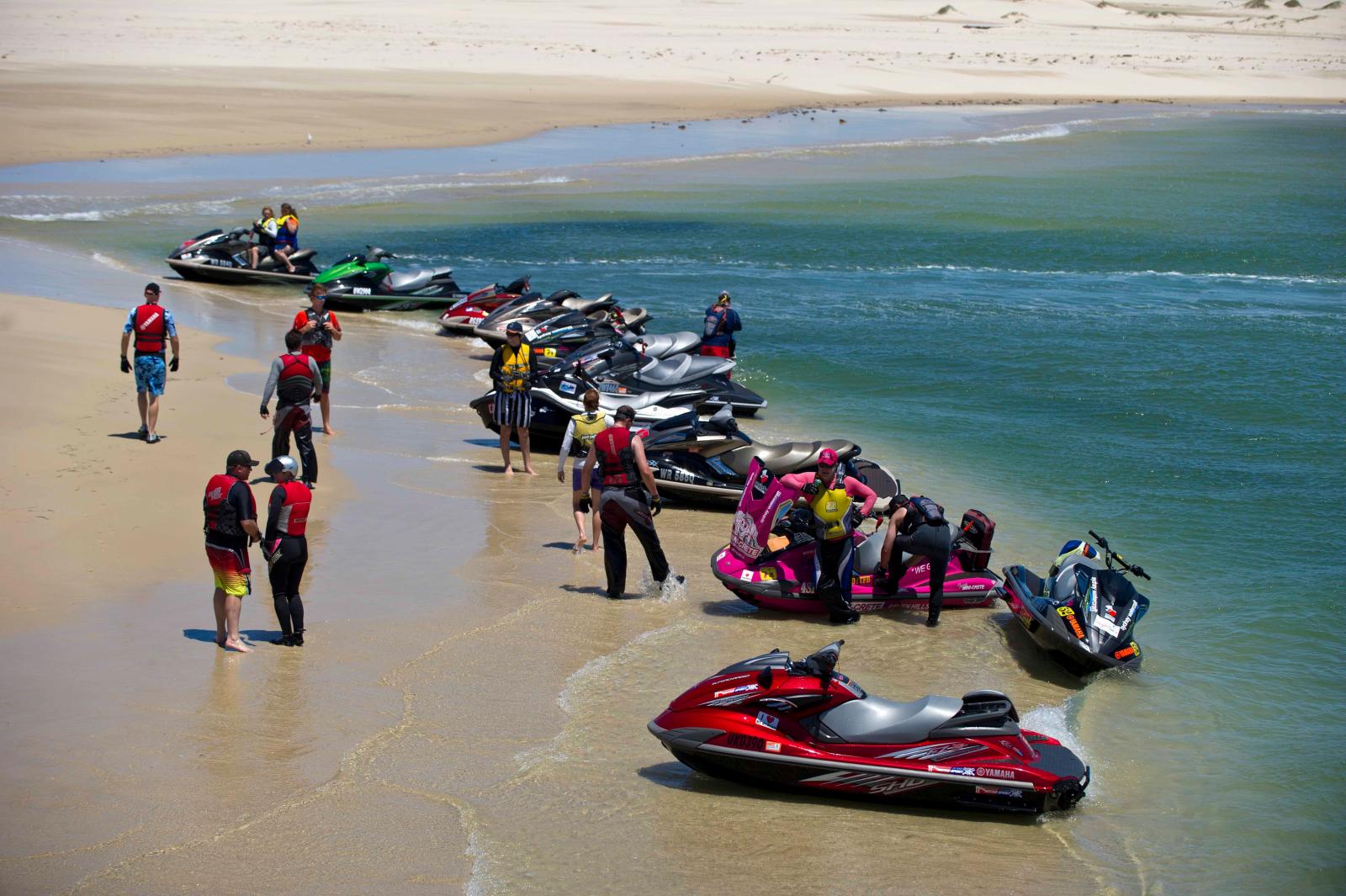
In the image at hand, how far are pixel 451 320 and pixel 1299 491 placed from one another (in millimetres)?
13934

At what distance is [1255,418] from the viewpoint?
800 inches

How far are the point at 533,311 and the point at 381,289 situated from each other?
4363 mm

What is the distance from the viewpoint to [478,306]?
24.0 meters

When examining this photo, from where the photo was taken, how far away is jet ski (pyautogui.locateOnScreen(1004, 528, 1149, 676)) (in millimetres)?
10906

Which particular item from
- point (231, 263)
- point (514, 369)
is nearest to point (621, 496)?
point (514, 369)

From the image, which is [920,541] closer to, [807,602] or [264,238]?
[807,602]

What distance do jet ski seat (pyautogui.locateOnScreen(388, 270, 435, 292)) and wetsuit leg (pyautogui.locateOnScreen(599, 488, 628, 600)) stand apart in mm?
14841

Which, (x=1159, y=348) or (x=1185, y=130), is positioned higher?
(x=1185, y=130)

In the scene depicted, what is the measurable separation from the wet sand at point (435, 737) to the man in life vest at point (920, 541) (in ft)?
1.16

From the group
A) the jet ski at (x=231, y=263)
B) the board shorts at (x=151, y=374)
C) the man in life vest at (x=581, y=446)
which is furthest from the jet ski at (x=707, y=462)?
the jet ski at (x=231, y=263)

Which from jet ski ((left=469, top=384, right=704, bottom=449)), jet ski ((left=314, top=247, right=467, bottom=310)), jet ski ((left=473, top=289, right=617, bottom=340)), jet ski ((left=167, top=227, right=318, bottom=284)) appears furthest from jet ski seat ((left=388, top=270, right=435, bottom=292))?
jet ski ((left=469, top=384, right=704, bottom=449))

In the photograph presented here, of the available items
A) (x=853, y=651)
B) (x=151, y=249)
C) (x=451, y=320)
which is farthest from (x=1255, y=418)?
(x=151, y=249)

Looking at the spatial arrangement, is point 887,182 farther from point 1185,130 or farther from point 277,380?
point 277,380

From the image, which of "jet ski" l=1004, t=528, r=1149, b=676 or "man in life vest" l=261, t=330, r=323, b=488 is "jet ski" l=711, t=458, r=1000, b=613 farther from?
"man in life vest" l=261, t=330, r=323, b=488
